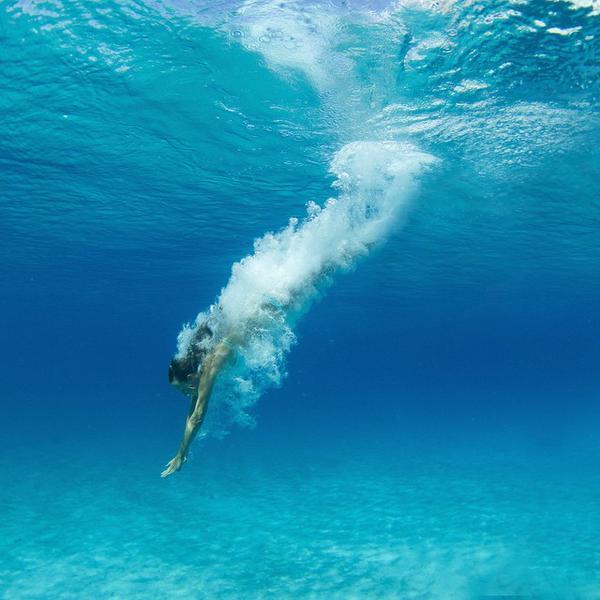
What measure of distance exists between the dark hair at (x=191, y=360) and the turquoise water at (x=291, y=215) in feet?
2.04

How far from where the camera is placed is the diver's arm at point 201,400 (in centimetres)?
601

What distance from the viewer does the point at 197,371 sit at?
6797 mm

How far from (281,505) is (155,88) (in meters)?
14.3

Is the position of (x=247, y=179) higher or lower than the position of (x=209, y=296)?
lower

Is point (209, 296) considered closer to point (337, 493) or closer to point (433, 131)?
point (337, 493)

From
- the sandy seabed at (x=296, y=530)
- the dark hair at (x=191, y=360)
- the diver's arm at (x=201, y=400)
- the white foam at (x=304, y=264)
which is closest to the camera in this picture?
the diver's arm at (x=201, y=400)

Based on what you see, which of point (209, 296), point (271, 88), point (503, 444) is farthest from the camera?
point (209, 296)

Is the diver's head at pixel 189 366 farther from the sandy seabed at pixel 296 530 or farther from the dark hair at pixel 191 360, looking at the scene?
the sandy seabed at pixel 296 530

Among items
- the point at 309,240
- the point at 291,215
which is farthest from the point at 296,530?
the point at 291,215

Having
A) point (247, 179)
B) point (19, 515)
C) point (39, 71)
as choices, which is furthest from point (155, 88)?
point (19, 515)

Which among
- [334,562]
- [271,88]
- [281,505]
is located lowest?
[334,562]

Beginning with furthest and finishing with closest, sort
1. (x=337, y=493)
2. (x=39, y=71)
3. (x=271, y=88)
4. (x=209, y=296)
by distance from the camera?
(x=209, y=296), (x=337, y=493), (x=271, y=88), (x=39, y=71)

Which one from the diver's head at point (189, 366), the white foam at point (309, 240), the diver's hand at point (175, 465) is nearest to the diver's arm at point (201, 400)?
the diver's hand at point (175, 465)

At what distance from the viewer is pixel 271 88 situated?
1251 cm
